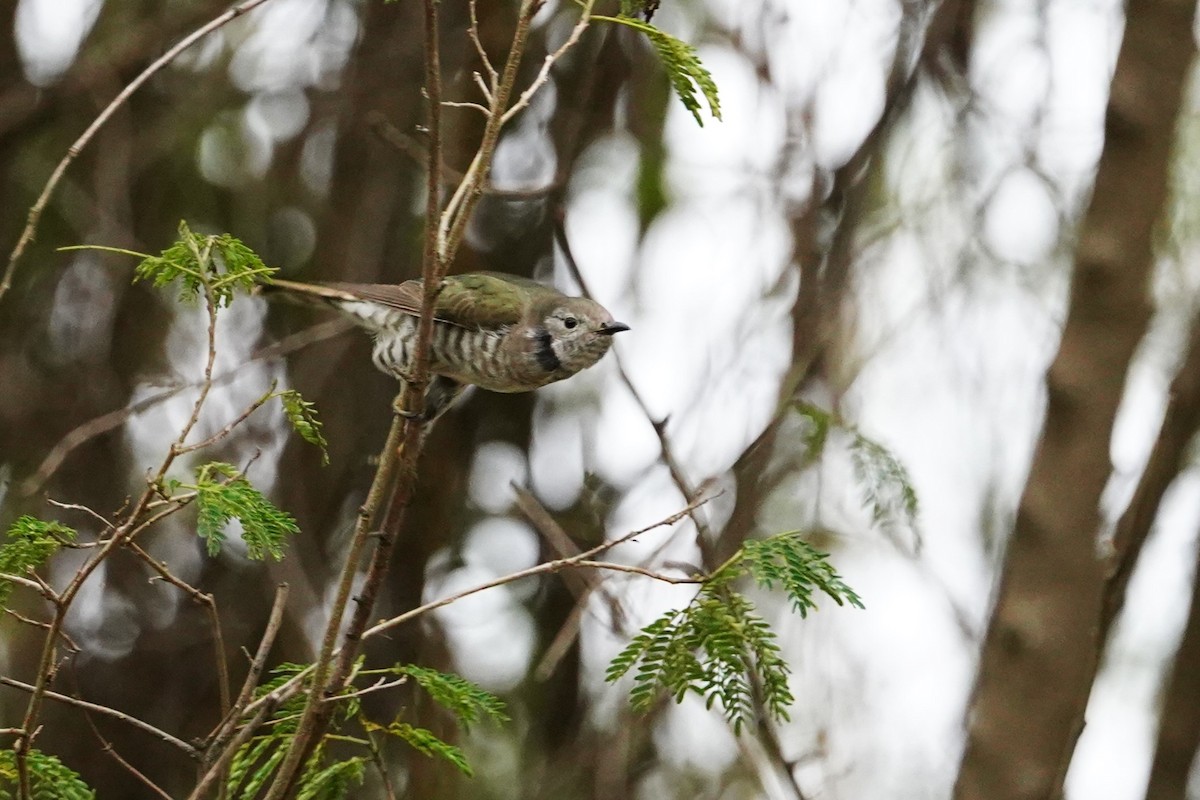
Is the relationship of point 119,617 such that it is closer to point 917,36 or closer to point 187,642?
point 187,642

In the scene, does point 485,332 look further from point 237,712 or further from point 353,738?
point 237,712

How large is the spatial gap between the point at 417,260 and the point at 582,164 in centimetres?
79

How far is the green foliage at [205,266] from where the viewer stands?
197cm

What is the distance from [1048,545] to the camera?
3.01 metres

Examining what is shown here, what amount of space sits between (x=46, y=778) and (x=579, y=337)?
2.22 m

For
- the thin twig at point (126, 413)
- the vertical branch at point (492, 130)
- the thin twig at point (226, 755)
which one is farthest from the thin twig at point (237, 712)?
the thin twig at point (126, 413)

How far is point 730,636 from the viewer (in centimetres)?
190

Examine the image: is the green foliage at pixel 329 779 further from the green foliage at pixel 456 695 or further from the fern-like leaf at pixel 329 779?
the green foliage at pixel 456 695

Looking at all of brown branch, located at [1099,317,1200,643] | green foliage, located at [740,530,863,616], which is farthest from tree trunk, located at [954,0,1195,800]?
green foliage, located at [740,530,863,616]

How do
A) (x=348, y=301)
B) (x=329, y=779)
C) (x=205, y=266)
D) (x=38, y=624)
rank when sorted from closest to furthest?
(x=38, y=624)
(x=205, y=266)
(x=329, y=779)
(x=348, y=301)

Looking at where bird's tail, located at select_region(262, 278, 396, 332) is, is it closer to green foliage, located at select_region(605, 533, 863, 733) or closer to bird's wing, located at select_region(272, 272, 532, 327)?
bird's wing, located at select_region(272, 272, 532, 327)

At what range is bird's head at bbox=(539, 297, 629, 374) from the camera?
3830mm

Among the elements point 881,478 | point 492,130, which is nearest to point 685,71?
point 492,130

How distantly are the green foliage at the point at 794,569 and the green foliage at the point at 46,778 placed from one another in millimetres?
1016
